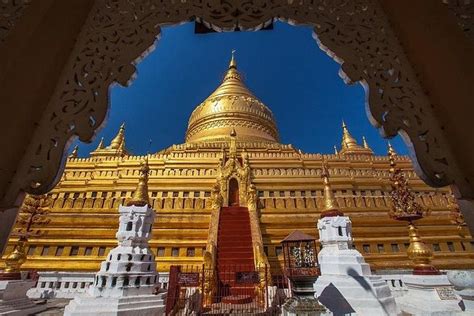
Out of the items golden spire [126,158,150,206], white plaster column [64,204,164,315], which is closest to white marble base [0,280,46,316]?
white plaster column [64,204,164,315]

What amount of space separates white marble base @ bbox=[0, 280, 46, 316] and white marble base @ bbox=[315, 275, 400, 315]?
342 inches

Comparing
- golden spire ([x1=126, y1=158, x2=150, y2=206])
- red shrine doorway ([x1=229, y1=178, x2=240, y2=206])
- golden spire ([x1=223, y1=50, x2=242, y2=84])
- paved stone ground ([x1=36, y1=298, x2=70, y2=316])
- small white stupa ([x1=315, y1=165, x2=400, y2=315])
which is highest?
golden spire ([x1=223, y1=50, x2=242, y2=84])

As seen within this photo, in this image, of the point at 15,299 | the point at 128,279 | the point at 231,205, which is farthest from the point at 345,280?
the point at 15,299

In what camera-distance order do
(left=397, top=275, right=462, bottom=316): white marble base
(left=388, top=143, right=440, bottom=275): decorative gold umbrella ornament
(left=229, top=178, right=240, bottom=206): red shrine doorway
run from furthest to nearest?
(left=229, top=178, right=240, bottom=206): red shrine doorway → (left=388, top=143, right=440, bottom=275): decorative gold umbrella ornament → (left=397, top=275, right=462, bottom=316): white marble base

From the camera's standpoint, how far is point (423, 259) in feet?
24.9

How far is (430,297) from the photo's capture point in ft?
21.2

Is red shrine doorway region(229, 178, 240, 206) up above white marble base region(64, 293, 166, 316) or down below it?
above

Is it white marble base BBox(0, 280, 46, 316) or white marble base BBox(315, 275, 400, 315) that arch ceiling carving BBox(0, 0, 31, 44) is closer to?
white marble base BBox(315, 275, 400, 315)

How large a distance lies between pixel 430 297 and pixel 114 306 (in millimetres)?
8208

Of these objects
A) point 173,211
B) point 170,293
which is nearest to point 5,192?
point 170,293

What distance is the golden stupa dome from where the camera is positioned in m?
27.4

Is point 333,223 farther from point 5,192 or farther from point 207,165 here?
point 207,165

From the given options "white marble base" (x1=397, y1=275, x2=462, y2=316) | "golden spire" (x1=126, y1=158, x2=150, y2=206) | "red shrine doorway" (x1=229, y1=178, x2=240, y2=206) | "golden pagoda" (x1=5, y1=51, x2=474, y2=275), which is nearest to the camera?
"white marble base" (x1=397, y1=275, x2=462, y2=316)

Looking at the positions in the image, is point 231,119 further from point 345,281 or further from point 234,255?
point 345,281
